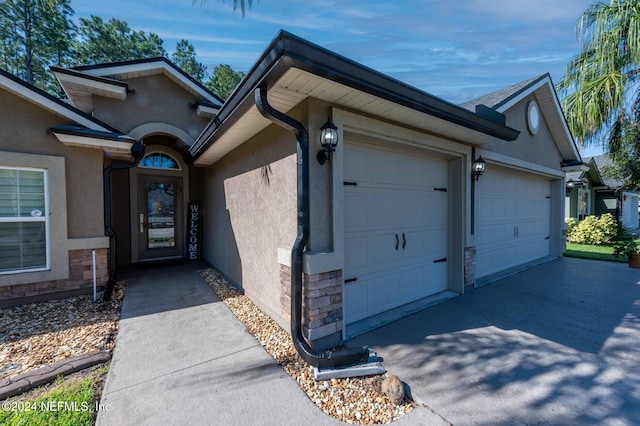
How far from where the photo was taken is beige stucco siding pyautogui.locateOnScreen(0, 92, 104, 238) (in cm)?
452

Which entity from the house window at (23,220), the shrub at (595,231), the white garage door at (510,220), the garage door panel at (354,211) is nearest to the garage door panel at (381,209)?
the garage door panel at (354,211)

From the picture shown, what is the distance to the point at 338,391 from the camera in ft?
8.38

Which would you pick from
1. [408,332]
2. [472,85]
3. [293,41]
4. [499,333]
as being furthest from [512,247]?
[293,41]

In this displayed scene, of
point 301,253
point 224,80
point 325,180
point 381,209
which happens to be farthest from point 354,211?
point 224,80

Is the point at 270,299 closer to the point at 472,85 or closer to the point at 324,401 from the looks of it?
the point at 324,401

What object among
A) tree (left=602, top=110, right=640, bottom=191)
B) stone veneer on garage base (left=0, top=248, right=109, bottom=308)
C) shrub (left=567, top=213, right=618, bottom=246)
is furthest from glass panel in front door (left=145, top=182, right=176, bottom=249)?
shrub (left=567, top=213, right=618, bottom=246)

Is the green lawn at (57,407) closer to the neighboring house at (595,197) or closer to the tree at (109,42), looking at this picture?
the neighboring house at (595,197)

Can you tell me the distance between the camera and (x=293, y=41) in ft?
7.34

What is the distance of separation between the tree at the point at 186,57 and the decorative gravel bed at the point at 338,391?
71.9 ft

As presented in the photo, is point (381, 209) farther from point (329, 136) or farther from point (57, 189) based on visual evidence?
point (57, 189)

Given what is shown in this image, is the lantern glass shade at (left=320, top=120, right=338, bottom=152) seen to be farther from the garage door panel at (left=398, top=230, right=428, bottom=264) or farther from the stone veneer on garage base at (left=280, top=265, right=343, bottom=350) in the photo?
the garage door panel at (left=398, top=230, right=428, bottom=264)

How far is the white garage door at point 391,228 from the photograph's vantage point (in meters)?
3.83

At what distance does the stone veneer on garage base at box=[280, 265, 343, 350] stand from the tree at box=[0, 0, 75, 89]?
2016 centimetres

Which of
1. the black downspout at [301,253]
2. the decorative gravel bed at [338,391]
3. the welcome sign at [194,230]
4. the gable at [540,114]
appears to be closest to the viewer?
the decorative gravel bed at [338,391]
